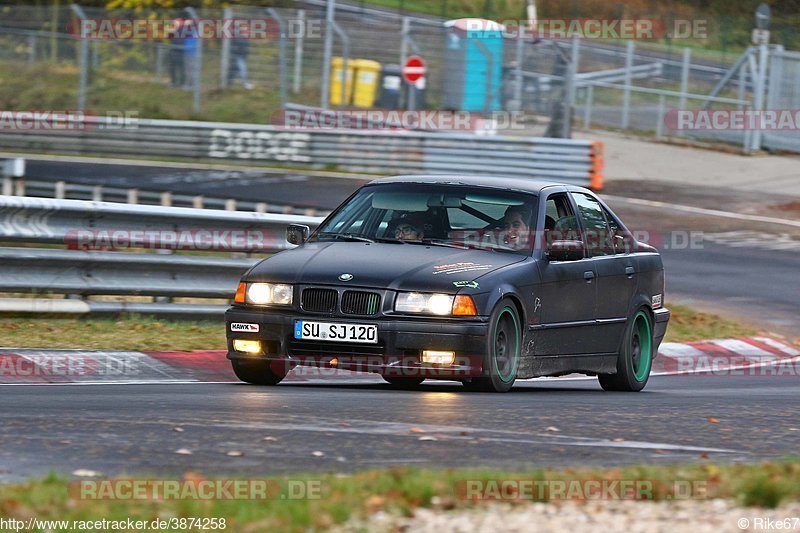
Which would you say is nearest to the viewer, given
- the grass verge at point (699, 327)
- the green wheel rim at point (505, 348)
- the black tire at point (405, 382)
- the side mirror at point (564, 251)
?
the green wheel rim at point (505, 348)

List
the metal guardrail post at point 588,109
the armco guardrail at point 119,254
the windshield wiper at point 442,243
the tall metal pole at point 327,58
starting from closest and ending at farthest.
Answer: the windshield wiper at point 442,243 < the armco guardrail at point 119,254 < the tall metal pole at point 327,58 < the metal guardrail post at point 588,109

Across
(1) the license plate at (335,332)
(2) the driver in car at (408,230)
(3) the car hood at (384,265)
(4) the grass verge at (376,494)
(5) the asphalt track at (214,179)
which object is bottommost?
(5) the asphalt track at (214,179)

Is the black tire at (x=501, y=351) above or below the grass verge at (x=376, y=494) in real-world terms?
below

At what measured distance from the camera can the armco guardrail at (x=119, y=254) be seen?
1175 centimetres

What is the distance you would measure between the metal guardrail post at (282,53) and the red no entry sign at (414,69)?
3.07 meters

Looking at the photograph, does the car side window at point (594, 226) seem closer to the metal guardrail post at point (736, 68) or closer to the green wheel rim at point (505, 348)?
the green wheel rim at point (505, 348)

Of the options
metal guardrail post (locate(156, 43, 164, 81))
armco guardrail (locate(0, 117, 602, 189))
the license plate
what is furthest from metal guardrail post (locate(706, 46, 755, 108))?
the license plate

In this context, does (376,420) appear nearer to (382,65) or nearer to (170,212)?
(170,212)

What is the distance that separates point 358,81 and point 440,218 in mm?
24592

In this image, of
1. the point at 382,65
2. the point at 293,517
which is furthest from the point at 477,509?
the point at 382,65

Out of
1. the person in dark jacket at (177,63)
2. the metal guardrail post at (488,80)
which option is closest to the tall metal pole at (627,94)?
the metal guardrail post at (488,80)

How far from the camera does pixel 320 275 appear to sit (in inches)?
352

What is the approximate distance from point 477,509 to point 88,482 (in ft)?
4.86

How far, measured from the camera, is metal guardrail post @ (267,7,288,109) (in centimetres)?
3284
